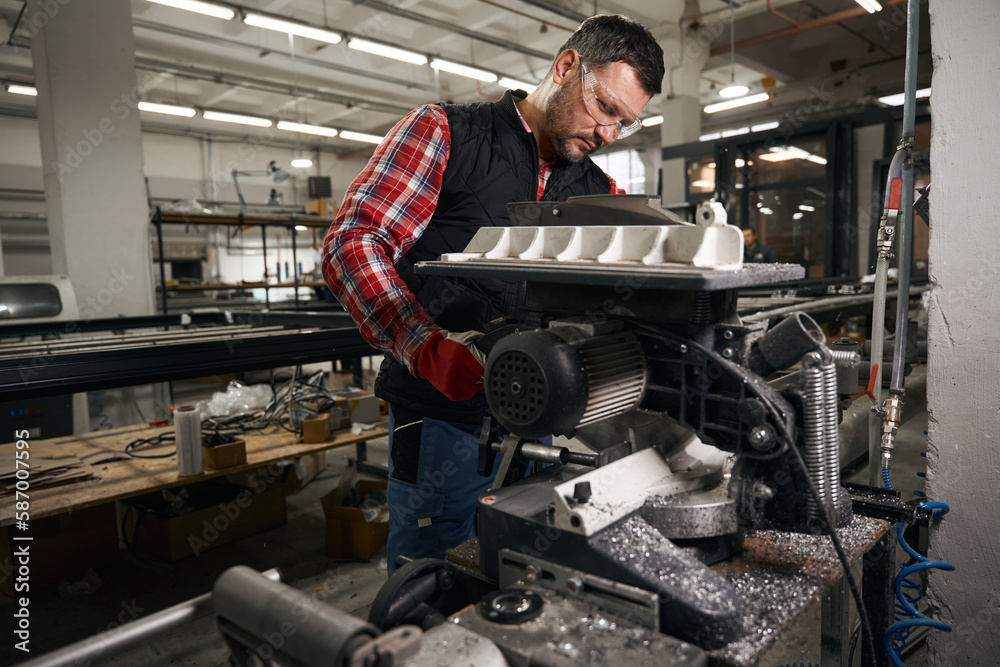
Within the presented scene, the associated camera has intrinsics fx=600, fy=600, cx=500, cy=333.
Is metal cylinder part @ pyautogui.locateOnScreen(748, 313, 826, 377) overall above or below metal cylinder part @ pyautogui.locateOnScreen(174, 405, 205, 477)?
above

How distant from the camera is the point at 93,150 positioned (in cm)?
391

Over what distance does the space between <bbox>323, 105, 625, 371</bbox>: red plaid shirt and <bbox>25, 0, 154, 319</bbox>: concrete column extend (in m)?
3.74

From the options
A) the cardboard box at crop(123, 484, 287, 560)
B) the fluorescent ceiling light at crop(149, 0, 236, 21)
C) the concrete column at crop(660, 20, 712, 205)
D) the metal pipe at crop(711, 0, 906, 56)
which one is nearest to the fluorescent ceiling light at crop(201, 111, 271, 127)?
the fluorescent ceiling light at crop(149, 0, 236, 21)

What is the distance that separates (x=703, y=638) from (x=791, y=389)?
27 centimetres

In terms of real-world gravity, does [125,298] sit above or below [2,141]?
below

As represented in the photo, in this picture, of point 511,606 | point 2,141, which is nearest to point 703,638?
point 511,606

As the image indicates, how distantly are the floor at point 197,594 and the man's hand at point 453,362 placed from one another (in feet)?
4.79

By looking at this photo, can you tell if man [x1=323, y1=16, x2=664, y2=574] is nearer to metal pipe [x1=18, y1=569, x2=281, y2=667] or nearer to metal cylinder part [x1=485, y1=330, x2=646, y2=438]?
metal cylinder part [x1=485, y1=330, x2=646, y2=438]

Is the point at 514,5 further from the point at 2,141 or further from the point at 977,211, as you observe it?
the point at 2,141

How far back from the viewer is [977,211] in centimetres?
114

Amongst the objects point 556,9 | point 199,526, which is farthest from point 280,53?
point 199,526

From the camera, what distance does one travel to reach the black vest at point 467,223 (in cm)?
114

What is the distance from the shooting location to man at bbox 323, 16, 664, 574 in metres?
1.05

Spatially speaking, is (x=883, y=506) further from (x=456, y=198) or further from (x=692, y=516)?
(x=456, y=198)
